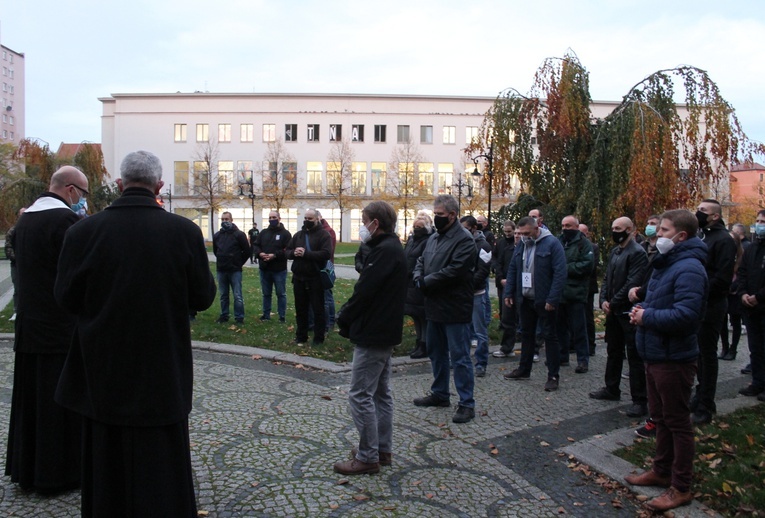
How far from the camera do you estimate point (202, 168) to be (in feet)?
210

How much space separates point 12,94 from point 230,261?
109541 mm

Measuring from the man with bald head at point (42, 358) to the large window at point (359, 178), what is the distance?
199ft

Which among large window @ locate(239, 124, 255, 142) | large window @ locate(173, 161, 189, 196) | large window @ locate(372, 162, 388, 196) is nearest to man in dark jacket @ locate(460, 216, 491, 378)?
large window @ locate(372, 162, 388, 196)

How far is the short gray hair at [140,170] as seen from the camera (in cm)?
328

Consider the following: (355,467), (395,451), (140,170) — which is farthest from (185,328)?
(395,451)

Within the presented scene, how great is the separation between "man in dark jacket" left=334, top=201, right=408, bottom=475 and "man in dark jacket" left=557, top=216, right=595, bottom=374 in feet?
14.3

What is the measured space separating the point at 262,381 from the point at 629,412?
425cm

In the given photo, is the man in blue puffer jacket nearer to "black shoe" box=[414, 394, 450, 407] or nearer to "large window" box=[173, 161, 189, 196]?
"black shoe" box=[414, 394, 450, 407]

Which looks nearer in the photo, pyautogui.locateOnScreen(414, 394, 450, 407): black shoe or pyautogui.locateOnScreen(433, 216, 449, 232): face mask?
pyautogui.locateOnScreen(433, 216, 449, 232): face mask

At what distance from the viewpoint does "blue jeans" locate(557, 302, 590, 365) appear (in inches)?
328

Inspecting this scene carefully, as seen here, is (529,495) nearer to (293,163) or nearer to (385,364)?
(385,364)

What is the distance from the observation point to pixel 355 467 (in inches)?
181

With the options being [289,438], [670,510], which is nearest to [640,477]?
[670,510]

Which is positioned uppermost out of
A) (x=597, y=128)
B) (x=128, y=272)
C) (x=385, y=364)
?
(x=597, y=128)
